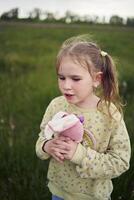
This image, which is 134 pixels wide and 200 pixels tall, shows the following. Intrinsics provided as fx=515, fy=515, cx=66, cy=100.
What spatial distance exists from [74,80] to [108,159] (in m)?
0.39

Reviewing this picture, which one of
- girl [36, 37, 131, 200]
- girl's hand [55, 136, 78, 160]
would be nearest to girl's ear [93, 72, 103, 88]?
girl [36, 37, 131, 200]

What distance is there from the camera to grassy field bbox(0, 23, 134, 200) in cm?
330

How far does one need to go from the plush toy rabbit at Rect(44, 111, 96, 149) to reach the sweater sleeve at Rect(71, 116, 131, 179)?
7 centimetres

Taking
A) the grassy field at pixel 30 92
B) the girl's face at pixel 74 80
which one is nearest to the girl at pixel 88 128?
the girl's face at pixel 74 80

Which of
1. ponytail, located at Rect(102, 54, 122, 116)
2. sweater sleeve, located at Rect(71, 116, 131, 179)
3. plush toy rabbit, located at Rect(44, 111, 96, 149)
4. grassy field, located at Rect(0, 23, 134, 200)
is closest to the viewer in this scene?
plush toy rabbit, located at Rect(44, 111, 96, 149)

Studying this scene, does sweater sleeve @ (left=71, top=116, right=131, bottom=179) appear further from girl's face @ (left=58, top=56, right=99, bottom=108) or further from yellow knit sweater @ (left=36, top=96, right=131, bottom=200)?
girl's face @ (left=58, top=56, right=99, bottom=108)

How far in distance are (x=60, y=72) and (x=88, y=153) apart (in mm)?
382

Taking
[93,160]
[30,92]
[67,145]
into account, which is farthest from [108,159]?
[30,92]

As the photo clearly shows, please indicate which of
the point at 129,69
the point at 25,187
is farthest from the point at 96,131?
the point at 129,69

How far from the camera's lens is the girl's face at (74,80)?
7.44 ft

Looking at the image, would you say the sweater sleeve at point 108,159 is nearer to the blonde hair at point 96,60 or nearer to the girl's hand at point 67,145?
the girl's hand at point 67,145

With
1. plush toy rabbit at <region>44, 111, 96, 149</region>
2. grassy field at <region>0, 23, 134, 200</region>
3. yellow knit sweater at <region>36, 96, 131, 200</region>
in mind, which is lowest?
grassy field at <region>0, 23, 134, 200</region>

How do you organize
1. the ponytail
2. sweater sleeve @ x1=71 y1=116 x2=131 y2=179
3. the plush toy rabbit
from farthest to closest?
the ponytail → sweater sleeve @ x1=71 y1=116 x2=131 y2=179 → the plush toy rabbit

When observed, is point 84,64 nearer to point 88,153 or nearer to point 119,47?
point 88,153
